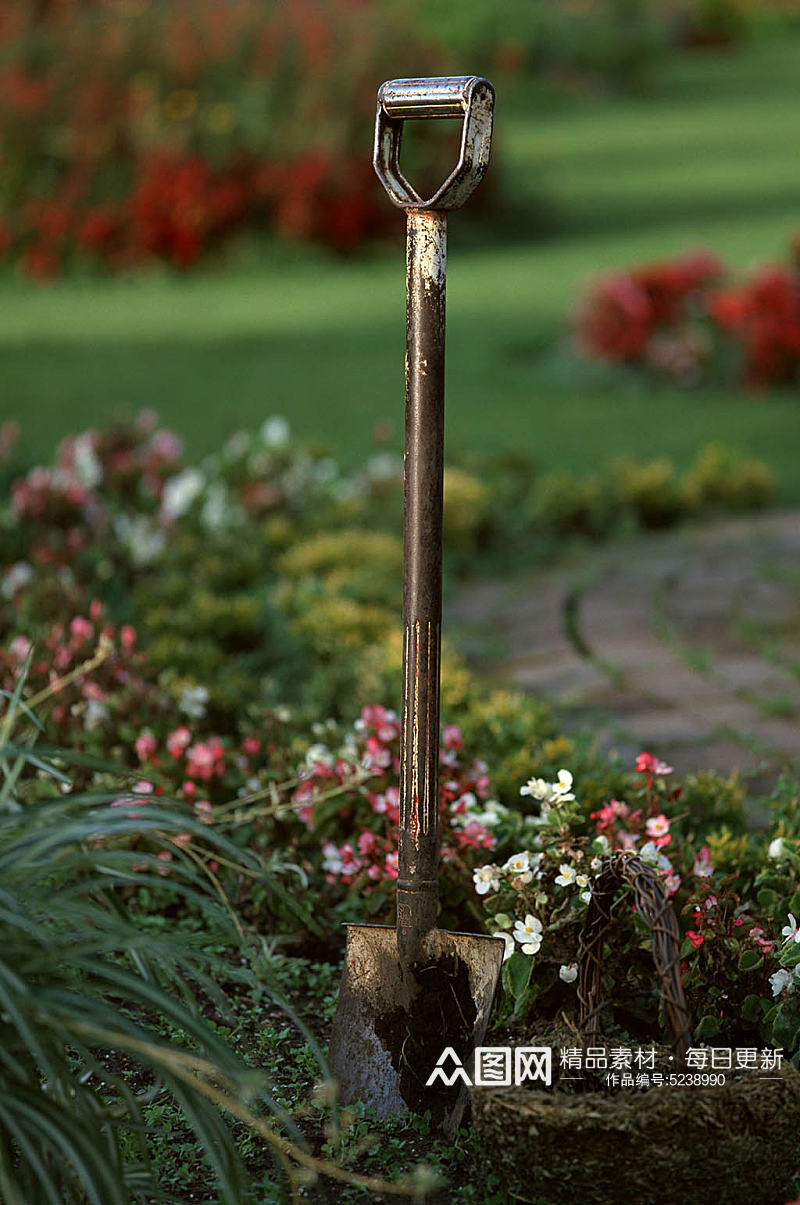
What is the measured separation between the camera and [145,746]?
313 centimetres

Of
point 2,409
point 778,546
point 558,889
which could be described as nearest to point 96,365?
point 2,409

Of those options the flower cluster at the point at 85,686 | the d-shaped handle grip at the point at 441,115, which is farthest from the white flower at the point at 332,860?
the d-shaped handle grip at the point at 441,115

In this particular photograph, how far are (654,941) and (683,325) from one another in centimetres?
655

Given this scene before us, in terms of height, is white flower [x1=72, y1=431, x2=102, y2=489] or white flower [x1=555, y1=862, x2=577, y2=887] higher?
white flower [x1=72, y1=431, x2=102, y2=489]

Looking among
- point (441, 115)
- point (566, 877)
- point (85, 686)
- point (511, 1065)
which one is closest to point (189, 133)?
point (85, 686)

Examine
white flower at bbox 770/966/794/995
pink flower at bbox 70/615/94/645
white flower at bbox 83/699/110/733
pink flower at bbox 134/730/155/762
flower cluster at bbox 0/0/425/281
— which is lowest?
white flower at bbox 770/966/794/995

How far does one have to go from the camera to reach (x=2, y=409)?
765 centimetres

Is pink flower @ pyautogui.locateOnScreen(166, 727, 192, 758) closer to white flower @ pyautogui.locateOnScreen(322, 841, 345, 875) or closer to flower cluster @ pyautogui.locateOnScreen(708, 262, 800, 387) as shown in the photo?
white flower @ pyautogui.locateOnScreen(322, 841, 345, 875)

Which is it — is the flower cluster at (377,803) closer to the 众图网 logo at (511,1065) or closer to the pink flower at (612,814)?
the pink flower at (612,814)

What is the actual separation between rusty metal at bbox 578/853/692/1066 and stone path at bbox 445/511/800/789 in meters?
1.23

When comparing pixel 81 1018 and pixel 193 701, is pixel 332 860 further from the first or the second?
pixel 81 1018

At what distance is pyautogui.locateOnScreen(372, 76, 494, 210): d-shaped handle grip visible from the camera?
80.4 inches

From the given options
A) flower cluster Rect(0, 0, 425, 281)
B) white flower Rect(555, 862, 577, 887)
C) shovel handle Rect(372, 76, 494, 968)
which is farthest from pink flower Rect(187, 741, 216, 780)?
flower cluster Rect(0, 0, 425, 281)

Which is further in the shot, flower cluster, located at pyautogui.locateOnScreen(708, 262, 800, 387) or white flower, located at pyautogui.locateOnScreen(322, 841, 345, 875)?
flower cluster, located at pyautogui.locateOnScreen(708, 262, 800, 387)
